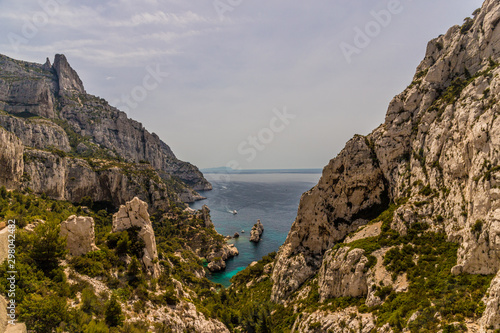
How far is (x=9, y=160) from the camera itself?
51.6 m

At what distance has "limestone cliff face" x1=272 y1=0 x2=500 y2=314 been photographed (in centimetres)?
1956

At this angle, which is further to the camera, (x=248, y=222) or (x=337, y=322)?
(x=248, y=222)

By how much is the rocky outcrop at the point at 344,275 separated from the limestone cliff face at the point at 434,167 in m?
6.45

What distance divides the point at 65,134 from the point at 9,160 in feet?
215

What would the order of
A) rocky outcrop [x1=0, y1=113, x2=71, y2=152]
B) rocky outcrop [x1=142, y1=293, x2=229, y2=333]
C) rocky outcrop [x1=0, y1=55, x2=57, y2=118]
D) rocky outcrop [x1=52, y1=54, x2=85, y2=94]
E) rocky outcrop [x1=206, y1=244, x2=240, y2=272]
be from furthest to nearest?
rocky outcrop [x1=52, y1=54, x2=85, y2=94] < rocky outcrop [x1=0, y1=55, x2=57, y2=118] < rocky outcrop [x1=0, y1=113, x2=71, y2=152] < rocky outcrop [x1=206, y1=244, x2=240, y2=272] < rocky outcrop [x1=142, y1=293, x2=229, y2=333]

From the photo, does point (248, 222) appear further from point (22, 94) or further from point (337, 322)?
point (22, 94)

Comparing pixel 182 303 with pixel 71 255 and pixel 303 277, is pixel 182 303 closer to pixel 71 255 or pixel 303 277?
pixel 71 255

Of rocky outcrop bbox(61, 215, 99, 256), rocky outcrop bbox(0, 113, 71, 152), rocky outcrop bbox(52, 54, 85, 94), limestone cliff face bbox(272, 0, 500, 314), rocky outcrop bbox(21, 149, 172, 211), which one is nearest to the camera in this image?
limestone cliff face bbox(272, 0, 500, 314)

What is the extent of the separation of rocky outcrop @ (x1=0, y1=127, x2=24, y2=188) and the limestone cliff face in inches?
2496

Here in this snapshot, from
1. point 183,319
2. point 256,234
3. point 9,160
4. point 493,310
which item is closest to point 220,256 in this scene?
point 256,234

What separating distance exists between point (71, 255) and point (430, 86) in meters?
50.8

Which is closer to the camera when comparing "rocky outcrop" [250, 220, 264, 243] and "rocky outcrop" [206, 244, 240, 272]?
"rocky outcrop" [206, 244, 240, 272]

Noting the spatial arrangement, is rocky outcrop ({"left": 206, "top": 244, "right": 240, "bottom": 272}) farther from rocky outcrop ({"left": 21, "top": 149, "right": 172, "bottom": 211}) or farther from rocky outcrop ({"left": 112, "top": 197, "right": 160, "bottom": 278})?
rocky outcrop ({"left": 112, "top": 197, "right": 160, "bottom": 278})

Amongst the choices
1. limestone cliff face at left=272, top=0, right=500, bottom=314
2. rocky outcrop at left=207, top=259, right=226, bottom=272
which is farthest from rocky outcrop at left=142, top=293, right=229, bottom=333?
rocky outcrop at left=207, top=259, right=226, bottom=272
